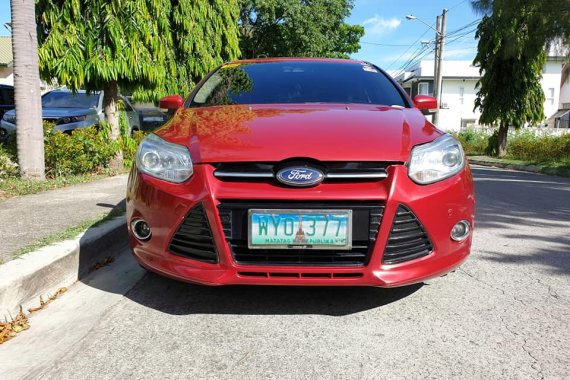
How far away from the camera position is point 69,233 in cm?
365

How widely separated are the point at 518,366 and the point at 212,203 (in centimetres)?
157

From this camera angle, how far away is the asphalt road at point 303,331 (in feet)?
7.05

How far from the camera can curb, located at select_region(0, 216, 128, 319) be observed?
2696 mm

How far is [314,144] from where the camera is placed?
258 cm

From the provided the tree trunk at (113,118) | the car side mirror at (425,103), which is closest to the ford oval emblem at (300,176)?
the car side mirror at (425,103)

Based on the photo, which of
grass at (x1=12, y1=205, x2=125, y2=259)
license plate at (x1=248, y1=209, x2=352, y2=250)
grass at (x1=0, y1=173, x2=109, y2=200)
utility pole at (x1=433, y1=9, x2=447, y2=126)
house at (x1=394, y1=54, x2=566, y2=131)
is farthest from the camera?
house at (x1=394, y1=54, x2=566, y2=131)

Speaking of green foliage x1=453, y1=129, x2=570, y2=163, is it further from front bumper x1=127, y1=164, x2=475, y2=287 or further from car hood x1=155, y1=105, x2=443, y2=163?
front bumper x1=127, y1=164, x2=475, y2=287

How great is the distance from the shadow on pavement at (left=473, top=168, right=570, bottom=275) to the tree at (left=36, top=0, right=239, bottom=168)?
5.24 m

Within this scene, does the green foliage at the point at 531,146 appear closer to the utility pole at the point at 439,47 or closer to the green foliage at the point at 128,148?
the utility pole at the point at 439,47

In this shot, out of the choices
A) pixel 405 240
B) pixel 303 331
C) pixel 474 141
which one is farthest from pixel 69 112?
pixel 474 141

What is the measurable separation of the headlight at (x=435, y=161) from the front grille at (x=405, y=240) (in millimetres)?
207

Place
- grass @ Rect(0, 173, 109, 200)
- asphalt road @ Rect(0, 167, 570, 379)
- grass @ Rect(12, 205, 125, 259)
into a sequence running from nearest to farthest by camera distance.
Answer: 1. asphalt road @ Rect(0, 167, 570, 379)
2. grass @ Rect(12, 205, 125, 259)
3. grass @ Rect(0, 173, 109, 200)

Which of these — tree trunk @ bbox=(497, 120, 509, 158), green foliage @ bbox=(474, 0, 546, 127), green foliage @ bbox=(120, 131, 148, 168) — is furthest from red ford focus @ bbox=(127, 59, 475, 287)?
tree trunk @ bbox=(497, 120, 509, 158)

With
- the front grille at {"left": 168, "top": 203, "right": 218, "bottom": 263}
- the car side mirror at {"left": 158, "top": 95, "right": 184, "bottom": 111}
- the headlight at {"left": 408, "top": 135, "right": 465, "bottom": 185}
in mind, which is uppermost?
the car side mirror at {"left": 158, "top": 95, "right": 184, "bottom": 111}
